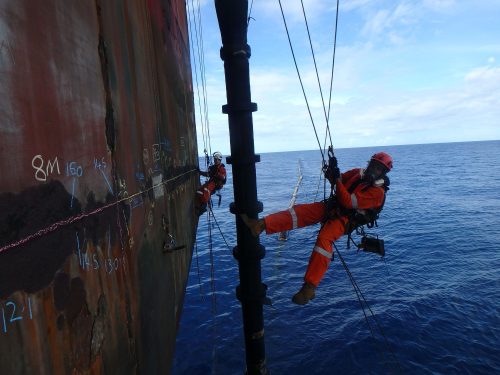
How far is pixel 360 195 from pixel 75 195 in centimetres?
428

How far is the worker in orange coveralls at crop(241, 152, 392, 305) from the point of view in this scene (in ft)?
16.1

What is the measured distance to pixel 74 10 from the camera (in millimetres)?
3209

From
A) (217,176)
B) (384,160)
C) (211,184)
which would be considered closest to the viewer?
(384,160)

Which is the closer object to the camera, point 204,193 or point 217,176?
point 204,193

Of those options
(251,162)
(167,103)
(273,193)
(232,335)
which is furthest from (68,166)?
(273,193)

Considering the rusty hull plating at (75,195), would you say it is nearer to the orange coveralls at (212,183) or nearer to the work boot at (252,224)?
the work boot at (252,224)

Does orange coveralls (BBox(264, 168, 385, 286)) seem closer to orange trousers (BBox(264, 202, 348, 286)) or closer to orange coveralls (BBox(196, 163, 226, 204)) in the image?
orange trousers (BBox(264, 202, 348, 286))

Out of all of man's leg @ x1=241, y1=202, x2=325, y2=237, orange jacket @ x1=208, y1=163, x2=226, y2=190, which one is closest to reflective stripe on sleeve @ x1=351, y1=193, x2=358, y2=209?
man's leg @ x1=241, y1=202, x2=325, y2=237

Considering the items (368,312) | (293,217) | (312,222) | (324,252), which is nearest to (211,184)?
(368,312)

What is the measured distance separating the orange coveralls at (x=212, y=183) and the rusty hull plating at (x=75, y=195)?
24.2 feet

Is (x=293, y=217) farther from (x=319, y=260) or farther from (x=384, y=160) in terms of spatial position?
(x=384, y=160)

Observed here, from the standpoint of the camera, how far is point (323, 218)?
5.66m

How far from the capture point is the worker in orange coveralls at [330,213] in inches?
193

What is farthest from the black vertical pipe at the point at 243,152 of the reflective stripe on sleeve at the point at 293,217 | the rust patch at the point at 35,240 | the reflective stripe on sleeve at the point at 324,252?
the rust patch at the point at 35,240
